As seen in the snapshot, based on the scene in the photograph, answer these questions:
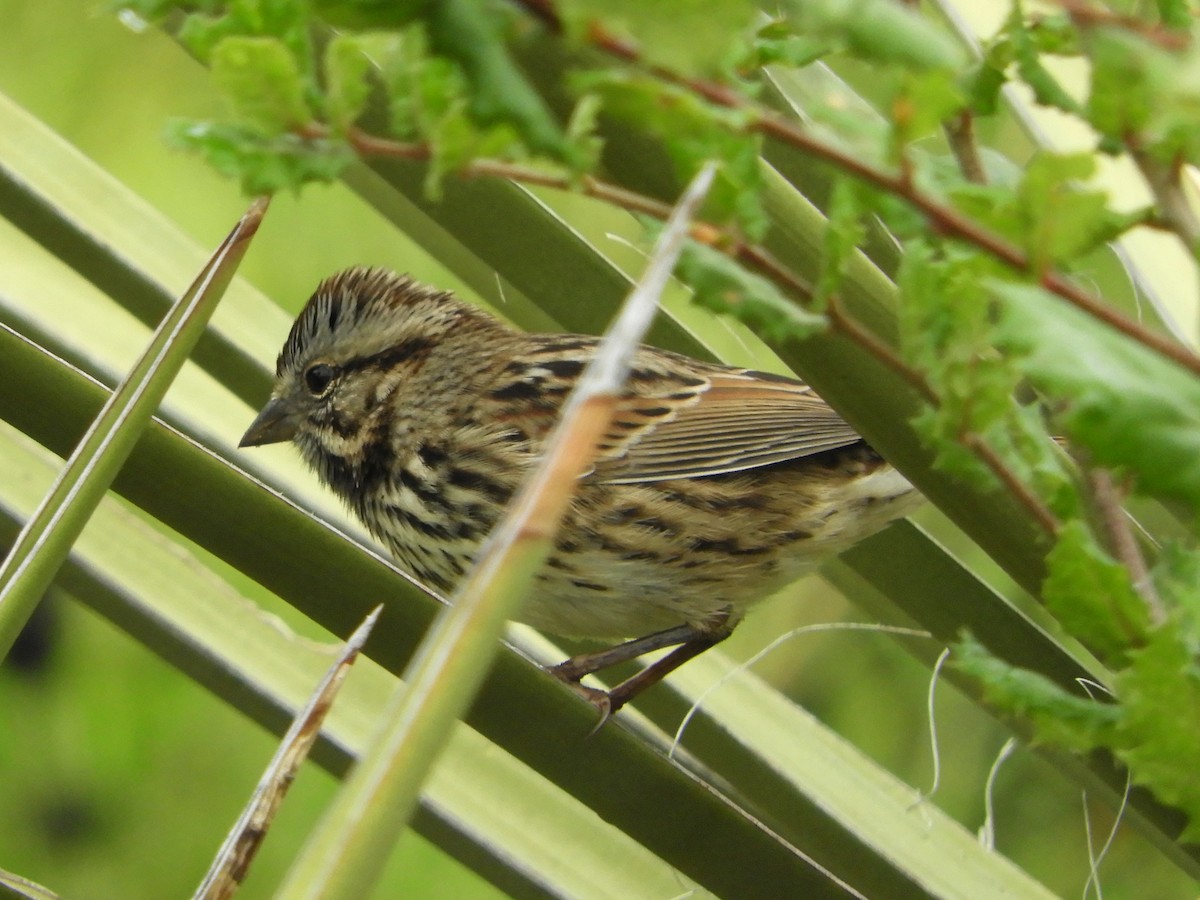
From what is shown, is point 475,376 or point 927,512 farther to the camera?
point 927,512

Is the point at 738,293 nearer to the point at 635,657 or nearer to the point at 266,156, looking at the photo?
the point at 266,156

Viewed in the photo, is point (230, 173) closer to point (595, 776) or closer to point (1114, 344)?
point (1114, 344)

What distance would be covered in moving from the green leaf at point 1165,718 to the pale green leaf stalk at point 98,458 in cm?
62

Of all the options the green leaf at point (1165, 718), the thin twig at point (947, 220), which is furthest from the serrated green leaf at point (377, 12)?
the green leaf at point (1165, 718)

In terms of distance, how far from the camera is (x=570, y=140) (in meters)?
0.68

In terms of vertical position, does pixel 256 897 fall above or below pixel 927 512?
below

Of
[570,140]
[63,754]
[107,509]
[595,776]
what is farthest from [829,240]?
[63,754]

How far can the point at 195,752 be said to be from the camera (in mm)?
3697

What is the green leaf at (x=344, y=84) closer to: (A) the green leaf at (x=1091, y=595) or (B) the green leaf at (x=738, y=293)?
(B) the green leaf at (x=738, y=293)

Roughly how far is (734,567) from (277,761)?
5.08ft

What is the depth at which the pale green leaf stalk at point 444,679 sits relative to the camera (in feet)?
2.09

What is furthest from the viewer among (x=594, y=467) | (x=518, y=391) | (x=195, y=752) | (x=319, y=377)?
(x=195, y=752)

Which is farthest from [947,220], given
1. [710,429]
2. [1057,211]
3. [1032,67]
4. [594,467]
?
[710,429]

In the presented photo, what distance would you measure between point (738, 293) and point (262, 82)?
25 centimetres
